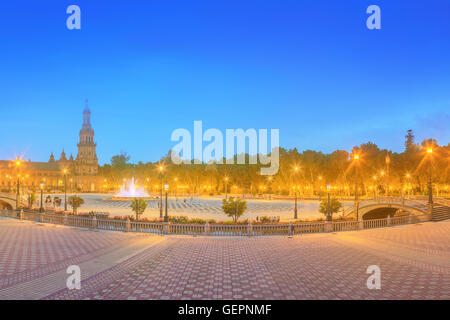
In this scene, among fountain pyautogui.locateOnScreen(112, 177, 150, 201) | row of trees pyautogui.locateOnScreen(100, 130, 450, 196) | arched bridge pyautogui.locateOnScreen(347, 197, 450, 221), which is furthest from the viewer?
fountain pyautogui.locateOnScreen(112, 177, 150, 201)

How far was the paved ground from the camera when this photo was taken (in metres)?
8.19

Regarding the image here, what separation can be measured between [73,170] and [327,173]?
121145 mm

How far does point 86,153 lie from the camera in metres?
135

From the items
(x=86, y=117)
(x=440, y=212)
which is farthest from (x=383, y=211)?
(x=86, y=117)

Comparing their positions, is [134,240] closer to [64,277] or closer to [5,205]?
[64,277]

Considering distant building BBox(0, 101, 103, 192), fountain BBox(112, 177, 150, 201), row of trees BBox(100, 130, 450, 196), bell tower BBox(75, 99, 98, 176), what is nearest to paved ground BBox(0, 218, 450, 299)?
row of trees BBox(100, 130, 450, 196)

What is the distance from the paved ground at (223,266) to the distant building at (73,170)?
4826 inches

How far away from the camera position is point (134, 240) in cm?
1614

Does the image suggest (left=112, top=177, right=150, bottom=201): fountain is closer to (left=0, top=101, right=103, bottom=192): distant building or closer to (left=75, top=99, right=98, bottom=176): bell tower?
(left=0, top=101, right=103, bottom=192): distant building

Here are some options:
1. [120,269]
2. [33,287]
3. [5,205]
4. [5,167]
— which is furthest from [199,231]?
[5,167]

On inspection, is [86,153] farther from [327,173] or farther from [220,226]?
[220,226]

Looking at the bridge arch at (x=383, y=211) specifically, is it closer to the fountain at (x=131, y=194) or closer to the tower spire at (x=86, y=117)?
the fountain at (x=131, y=194)

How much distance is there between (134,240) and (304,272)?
1036 centimetres

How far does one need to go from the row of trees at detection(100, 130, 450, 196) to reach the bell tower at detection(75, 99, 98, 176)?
23004 millimetres
